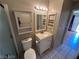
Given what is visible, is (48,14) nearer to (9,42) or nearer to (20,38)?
(20,38)

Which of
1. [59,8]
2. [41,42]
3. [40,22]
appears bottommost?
[41,42]

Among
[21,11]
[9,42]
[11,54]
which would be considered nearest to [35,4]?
[21,11]

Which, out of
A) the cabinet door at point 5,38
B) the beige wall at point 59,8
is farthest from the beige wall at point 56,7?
the cabinet door at point 5,38

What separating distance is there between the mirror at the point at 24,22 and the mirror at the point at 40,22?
0.33 metres

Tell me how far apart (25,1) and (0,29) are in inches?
47.4

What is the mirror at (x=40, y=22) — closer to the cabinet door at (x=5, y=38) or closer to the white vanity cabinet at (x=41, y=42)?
the white vanity cabinet at (x=41, y=42)

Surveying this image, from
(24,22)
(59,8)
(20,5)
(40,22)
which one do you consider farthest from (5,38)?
(59,8)

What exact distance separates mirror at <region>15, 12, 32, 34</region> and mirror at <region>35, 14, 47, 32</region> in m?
0.33

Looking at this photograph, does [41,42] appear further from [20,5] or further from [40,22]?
[20,5]

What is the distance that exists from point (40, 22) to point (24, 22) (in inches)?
29.9

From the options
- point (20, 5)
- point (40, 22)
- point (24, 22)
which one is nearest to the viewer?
point (20, 5)

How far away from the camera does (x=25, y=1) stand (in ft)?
6.28

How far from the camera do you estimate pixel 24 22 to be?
6.65 ft

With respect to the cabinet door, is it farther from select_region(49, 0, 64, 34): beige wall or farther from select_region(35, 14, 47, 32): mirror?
select_region(49, 0, 64, 34): beige wall
